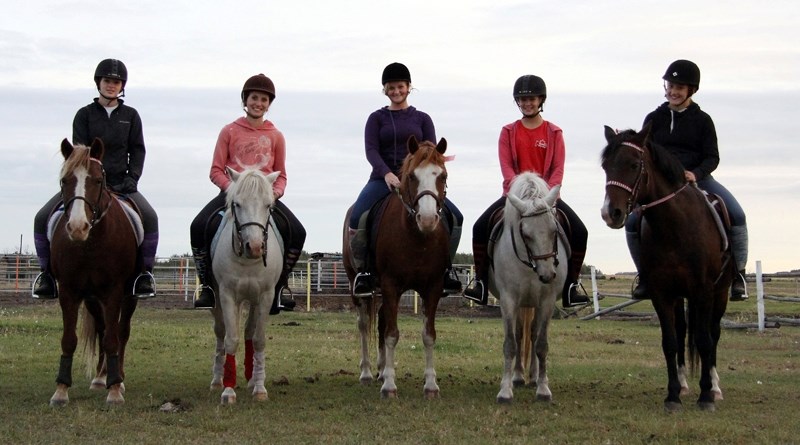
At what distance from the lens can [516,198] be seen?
9.41 metres

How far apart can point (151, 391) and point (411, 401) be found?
3042 mm

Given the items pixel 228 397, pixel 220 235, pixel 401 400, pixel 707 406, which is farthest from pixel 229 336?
pixel 707 406

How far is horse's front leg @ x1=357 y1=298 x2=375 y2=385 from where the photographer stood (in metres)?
11.5

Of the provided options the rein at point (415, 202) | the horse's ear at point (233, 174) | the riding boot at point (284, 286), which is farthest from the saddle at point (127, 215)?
the rein at point (415, 202)

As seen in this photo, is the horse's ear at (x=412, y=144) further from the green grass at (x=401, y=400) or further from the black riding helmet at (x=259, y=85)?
the green grass at (x=401, y=400)

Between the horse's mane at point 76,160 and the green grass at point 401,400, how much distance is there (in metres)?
2.21

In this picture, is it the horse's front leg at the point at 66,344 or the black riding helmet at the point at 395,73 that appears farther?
the black riding helmet at the point at 395,73

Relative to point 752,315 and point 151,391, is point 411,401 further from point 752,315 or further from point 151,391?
point 752,315

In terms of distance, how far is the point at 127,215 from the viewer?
9.87 metres

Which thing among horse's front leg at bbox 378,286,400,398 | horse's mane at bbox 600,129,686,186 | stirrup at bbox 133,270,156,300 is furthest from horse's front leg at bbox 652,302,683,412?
stirrup at bbox 133,270,156,300

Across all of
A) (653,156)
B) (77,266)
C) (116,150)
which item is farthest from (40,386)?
(653,156)

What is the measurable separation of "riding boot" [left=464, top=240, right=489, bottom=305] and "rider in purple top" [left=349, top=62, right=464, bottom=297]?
0.56 feet

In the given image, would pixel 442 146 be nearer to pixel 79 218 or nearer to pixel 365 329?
pixel 365 329

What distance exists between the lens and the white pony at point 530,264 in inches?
368
